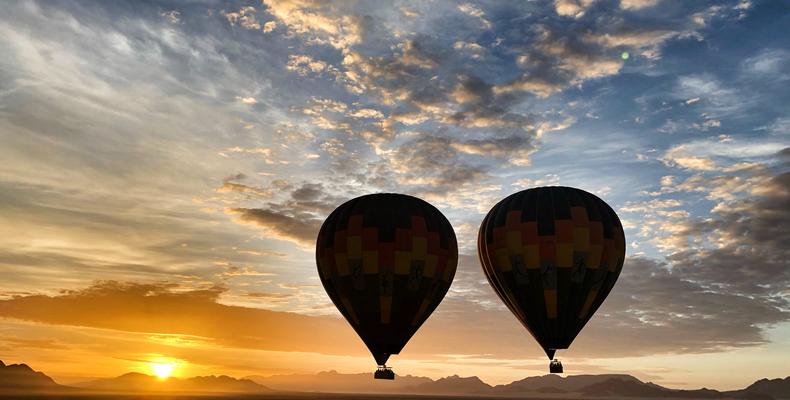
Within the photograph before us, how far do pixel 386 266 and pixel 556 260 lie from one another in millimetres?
11382

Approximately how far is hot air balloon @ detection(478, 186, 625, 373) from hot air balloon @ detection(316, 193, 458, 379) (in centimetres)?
442

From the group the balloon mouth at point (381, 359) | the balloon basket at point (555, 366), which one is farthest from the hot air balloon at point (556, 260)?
the balloon mouth at point (381, 359)

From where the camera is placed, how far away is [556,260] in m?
45.9

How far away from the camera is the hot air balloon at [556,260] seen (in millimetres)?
45781

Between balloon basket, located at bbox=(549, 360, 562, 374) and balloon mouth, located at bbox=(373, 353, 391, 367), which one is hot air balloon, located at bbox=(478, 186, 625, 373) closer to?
balloon basket, located at bbox=(549, 360, 562, 374)

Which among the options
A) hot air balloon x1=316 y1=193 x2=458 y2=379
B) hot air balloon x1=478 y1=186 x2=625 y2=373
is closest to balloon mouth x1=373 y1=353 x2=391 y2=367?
hot air balloon x1=316 y1=193 x2=458 y2=379

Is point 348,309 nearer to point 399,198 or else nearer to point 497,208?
point 399,198

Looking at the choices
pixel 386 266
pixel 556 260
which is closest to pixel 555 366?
pixel 556 260

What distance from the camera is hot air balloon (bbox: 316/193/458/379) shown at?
45.7m

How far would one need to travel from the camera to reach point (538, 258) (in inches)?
1817

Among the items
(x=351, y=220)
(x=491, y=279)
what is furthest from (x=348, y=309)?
(x=491, y=279)

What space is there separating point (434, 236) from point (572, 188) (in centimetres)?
1047

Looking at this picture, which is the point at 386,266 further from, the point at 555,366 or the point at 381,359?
the point at 555,366

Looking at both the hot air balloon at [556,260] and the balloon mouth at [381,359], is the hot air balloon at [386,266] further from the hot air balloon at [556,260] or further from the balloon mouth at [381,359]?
the hot air balloon at [556,260]
